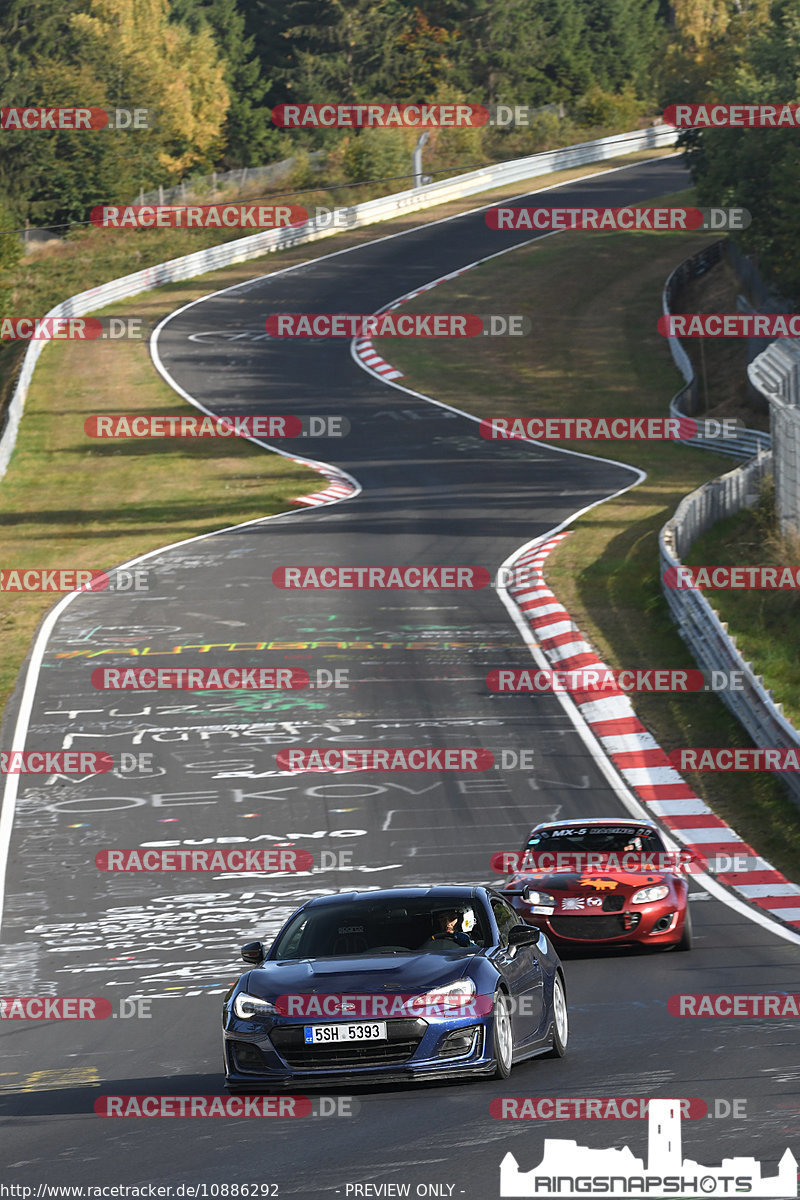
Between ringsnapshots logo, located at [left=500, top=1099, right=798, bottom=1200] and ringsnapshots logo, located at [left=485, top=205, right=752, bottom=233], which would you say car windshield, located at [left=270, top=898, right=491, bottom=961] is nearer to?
ringsnapshots logo, located at [left=500, top=1099, right=798, bottom=1200]

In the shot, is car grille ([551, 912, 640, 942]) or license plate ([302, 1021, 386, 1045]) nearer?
license plate ([302, 1021, 386, 1045])

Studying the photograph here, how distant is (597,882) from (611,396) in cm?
3865

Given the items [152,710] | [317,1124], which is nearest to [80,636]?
[152,710]

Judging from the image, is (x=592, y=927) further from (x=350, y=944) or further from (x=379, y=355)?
(x=379, y=355)

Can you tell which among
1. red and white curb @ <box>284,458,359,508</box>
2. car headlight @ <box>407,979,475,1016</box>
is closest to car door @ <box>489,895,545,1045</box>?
car headlight @ <box>407,979,475,1016</box>

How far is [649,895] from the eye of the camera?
580 inches

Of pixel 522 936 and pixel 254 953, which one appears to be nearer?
pixel 254 953

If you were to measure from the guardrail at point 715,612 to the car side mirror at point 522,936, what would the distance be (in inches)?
389

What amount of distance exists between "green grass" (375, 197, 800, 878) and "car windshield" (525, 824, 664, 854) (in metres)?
2.76

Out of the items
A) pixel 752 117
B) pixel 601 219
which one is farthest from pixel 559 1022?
pixel 601 219

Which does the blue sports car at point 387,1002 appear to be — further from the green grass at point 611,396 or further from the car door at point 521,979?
the green grass at point 611,396

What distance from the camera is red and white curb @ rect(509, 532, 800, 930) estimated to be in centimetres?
1756

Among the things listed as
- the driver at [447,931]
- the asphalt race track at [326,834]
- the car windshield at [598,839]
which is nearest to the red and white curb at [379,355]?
the asphalt race track at [326,834]

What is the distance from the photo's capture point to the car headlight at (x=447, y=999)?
9062 millimetres
